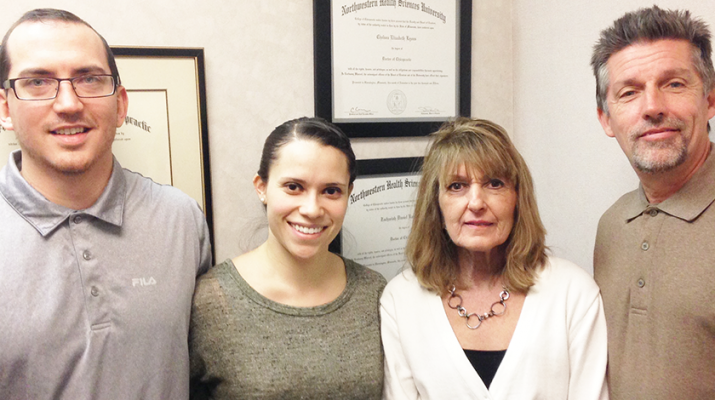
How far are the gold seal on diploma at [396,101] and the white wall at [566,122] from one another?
1.79 ft

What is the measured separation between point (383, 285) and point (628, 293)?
0.68 m

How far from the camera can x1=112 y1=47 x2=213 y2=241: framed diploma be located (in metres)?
1.56

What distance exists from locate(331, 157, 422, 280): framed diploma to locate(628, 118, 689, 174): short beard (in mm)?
782

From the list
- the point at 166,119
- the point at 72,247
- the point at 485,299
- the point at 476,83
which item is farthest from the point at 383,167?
the point at 72,247

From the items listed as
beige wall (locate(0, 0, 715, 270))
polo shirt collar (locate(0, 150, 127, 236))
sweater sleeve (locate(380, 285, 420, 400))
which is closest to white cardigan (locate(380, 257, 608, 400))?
sweater sleeve (locate(380, 285, 420, 400))

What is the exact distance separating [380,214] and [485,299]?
1.98 feet

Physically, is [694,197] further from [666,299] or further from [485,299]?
[485,299]

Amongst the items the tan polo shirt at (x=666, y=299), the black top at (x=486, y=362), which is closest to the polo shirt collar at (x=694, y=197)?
the tan polo shirt at (x=666, y=299)

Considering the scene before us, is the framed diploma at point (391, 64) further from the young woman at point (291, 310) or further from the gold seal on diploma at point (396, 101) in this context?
the young woman at point (291, 310)

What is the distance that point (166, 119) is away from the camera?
5.29ft

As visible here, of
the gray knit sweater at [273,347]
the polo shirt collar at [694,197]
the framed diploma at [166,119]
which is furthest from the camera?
the framed diploma at [166,119]

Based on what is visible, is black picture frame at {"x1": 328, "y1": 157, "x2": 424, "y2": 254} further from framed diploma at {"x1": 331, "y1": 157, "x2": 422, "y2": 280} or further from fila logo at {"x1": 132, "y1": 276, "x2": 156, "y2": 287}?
fila logo at {"x1": 132, "y1": 276, "x2": 156, "y2": 287}

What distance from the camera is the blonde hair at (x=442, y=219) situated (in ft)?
4.81

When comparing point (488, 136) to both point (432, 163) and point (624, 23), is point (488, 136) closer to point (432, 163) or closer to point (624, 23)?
point (432, 163)
